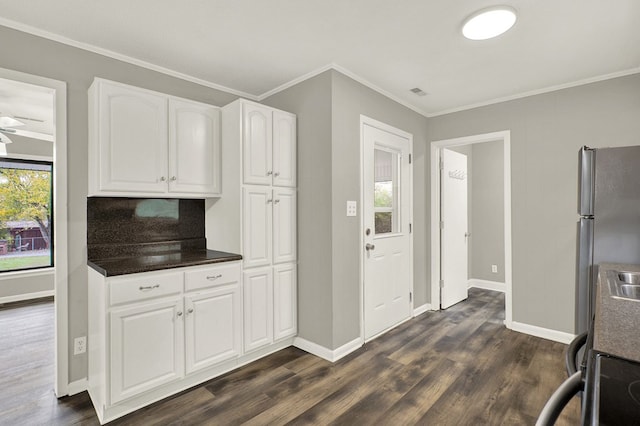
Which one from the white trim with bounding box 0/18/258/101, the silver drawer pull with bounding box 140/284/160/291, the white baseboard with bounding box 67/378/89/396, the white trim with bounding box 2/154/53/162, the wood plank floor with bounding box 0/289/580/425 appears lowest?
the wood plank floor with bounding box 0/289/580/425

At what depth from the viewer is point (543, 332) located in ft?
10.6

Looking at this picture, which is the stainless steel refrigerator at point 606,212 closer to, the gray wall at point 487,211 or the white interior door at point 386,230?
the white interior door at point 386,230

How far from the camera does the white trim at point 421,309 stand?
3848 mm

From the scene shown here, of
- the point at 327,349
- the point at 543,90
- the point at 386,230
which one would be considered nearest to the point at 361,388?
the point at 327,349

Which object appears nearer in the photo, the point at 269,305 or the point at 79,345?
the point at 79,345

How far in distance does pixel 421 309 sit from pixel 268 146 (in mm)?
2672

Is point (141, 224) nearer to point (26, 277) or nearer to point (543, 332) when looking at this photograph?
point (26, 277)

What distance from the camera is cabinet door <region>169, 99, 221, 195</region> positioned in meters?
2.54

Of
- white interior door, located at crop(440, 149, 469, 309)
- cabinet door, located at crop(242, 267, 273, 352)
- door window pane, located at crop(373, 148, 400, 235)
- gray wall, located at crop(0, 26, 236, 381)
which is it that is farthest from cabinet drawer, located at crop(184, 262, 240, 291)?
white interior door, located at crop(440, 149, 469, 309)

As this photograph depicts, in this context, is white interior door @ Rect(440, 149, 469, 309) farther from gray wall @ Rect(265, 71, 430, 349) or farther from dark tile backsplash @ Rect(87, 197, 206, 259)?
dark tile backsplash @ Rect(87, 197, 206, 259)

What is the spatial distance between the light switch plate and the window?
4715 millimetres

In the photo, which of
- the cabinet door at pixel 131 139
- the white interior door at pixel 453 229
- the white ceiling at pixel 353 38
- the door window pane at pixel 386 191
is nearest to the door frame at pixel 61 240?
the cabinet door at pixel 131 139

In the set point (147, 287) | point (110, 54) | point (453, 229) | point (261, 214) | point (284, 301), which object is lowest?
point (284, 301)

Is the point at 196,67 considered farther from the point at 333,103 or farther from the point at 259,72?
the point at 333,103
